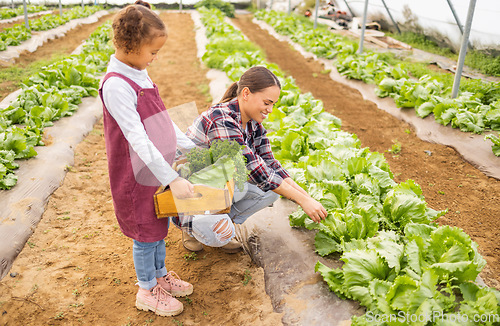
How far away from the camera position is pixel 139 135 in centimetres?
195

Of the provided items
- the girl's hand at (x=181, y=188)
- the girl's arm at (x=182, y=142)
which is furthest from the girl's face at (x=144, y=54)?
the girl's hand at (x=181, y=188)

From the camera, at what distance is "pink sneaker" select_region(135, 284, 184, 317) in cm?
249

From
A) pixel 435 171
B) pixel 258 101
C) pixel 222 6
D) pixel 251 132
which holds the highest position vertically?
pixel 258 101

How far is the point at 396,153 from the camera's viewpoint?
534cm

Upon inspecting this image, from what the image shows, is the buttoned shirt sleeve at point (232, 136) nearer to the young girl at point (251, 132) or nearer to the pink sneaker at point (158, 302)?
the young girl at point (251, 132)

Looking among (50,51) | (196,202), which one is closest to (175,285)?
(196,202)

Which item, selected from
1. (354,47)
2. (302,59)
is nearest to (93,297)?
(354,47)

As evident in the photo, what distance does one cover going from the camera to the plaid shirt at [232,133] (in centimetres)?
253

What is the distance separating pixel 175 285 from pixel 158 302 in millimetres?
192

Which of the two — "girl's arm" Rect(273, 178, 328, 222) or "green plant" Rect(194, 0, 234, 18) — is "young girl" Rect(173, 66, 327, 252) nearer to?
"girl's arm" Rect(273, 178, 328, 222)

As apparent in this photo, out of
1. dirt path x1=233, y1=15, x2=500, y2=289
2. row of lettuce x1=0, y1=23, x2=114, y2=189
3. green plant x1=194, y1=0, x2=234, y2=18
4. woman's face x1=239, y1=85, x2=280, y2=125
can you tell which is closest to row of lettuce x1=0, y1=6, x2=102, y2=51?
row of lettuce x1=0, y1=23, x2=114, y2=189

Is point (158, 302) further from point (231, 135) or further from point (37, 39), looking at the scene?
point (37, 39)

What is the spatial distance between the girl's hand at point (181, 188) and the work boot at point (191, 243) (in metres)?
1.18

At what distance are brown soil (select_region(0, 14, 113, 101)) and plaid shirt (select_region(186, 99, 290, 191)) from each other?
18.4ft
